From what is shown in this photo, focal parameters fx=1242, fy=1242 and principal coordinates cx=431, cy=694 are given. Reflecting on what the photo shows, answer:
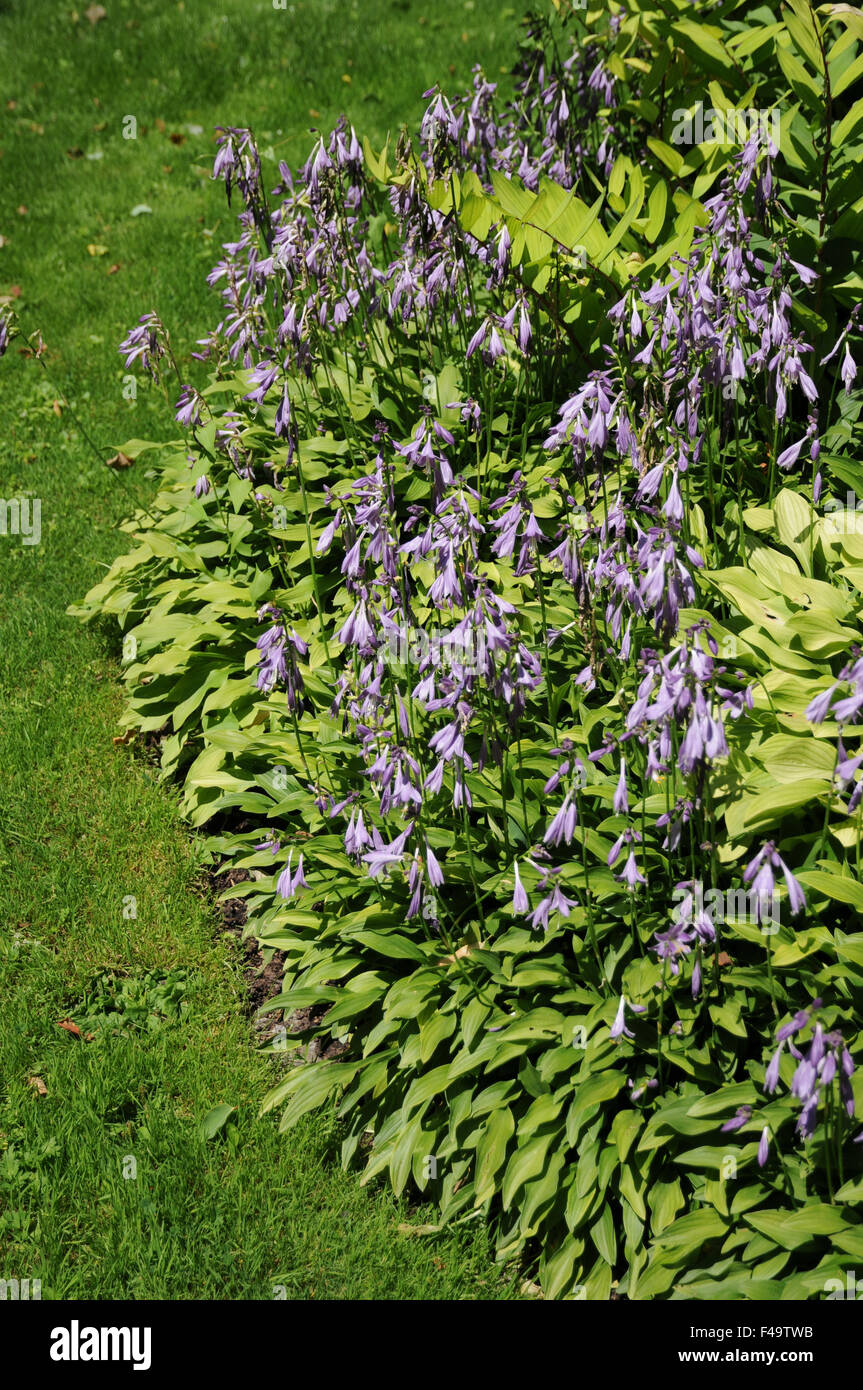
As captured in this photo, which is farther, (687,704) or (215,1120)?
(215,1120)

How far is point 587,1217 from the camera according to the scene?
308 centimetres

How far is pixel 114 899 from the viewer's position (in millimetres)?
4207

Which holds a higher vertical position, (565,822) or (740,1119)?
(565,822)

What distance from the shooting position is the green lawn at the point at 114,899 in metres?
3.19

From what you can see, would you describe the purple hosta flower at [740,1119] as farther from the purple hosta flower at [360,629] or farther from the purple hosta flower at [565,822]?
the purple hosta flower at [360,629]

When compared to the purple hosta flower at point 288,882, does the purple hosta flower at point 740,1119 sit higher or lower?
lower

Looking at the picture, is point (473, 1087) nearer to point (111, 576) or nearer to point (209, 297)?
point (111, 576)

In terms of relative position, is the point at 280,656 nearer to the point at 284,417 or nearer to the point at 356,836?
the point at 356,836

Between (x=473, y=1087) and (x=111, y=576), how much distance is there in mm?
2905

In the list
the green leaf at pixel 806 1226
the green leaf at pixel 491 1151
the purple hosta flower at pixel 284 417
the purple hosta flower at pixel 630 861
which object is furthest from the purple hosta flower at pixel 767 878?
the purple hosta flower at pixel 284 417

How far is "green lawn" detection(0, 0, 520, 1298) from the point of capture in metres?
3.19

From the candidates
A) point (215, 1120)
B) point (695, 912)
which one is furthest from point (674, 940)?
point (215, 1120)

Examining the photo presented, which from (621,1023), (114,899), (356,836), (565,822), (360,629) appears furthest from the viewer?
(114,899)

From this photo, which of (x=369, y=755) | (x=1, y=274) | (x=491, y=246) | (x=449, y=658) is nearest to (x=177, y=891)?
(x=369, y=755)
